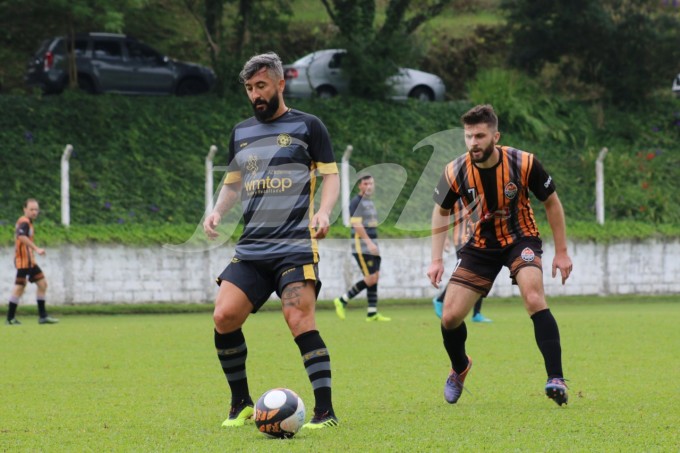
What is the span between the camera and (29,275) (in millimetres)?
18109

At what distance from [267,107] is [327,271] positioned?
15.2m

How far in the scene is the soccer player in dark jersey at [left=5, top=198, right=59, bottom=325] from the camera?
17.7 m

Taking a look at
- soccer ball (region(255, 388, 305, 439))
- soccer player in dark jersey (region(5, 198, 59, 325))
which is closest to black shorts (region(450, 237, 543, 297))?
soccer ball (region(255, 388, 305, 439))

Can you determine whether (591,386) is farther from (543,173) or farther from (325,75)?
(325,75)

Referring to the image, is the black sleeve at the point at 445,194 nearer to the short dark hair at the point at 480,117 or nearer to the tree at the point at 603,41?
the short dark hair at the point at 480,117

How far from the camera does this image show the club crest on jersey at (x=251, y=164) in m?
6.89

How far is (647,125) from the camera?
3312 centimetres

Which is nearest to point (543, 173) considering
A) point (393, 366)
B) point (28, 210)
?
point (393, 366)

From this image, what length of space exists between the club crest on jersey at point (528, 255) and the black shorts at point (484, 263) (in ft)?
0.14

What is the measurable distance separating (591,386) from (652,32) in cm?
2621

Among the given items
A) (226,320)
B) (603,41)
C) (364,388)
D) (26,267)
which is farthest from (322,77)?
(226,320)

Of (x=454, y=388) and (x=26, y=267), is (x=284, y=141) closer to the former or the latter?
(x=454, y=388)

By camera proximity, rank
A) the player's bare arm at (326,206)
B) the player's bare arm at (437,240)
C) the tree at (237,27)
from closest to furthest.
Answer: the player's bare arm at (326,206), the player's bare arm at (437,240), the tree at (237,27)

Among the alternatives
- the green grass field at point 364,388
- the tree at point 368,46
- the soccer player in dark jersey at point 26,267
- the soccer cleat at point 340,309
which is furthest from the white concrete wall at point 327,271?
the tree at point 368,46
